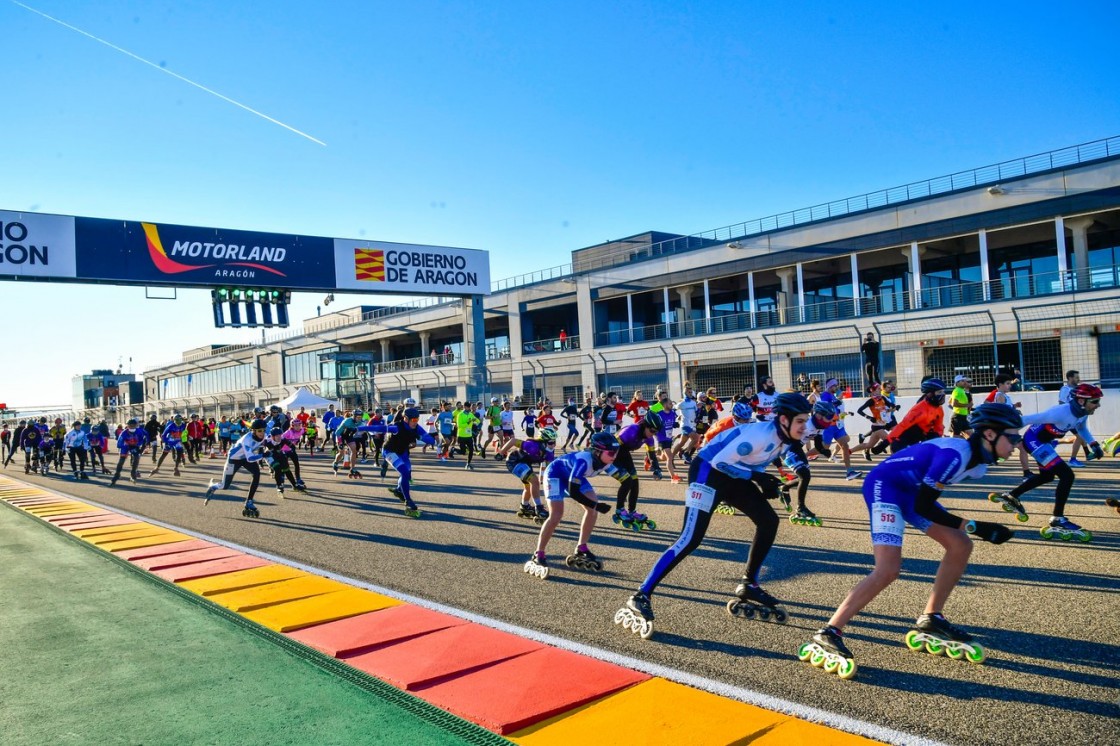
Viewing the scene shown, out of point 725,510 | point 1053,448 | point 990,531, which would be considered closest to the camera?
point 990,531

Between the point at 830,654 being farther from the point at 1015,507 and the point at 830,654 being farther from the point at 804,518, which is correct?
the point at 1015,507

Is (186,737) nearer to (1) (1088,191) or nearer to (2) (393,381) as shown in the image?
Answer: (1) (1088,191)

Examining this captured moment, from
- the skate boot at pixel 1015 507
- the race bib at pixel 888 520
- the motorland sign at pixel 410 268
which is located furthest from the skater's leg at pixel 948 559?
the motorland sign at pixel 410 268

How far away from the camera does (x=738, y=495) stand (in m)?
5.71

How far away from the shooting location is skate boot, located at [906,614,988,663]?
4.66 m

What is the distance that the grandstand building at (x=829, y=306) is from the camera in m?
23.0

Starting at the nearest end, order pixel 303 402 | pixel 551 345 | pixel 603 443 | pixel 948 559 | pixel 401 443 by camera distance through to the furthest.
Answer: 1. pixel 948 559
2. pixel 603 443
3. pixel 401 443
4. pixel 303 402
5. pixel 551 345

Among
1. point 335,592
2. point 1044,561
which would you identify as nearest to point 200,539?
point 335,592

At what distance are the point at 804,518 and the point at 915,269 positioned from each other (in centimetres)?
2227

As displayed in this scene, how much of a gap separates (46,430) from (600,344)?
24.6m

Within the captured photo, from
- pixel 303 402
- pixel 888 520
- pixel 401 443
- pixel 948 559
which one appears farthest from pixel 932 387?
pixel 303 402

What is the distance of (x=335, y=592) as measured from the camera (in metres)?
7.32

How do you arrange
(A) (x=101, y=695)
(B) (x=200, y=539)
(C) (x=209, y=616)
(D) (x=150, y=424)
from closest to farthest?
(A) (x=101, y=695), (C) (x=209, y=616), (B) (x=200, y=539), (D) (x=150, y=424)

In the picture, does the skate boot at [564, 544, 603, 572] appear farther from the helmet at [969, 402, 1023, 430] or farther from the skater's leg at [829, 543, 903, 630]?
the helmet at [969, 402, 1023, 430]
